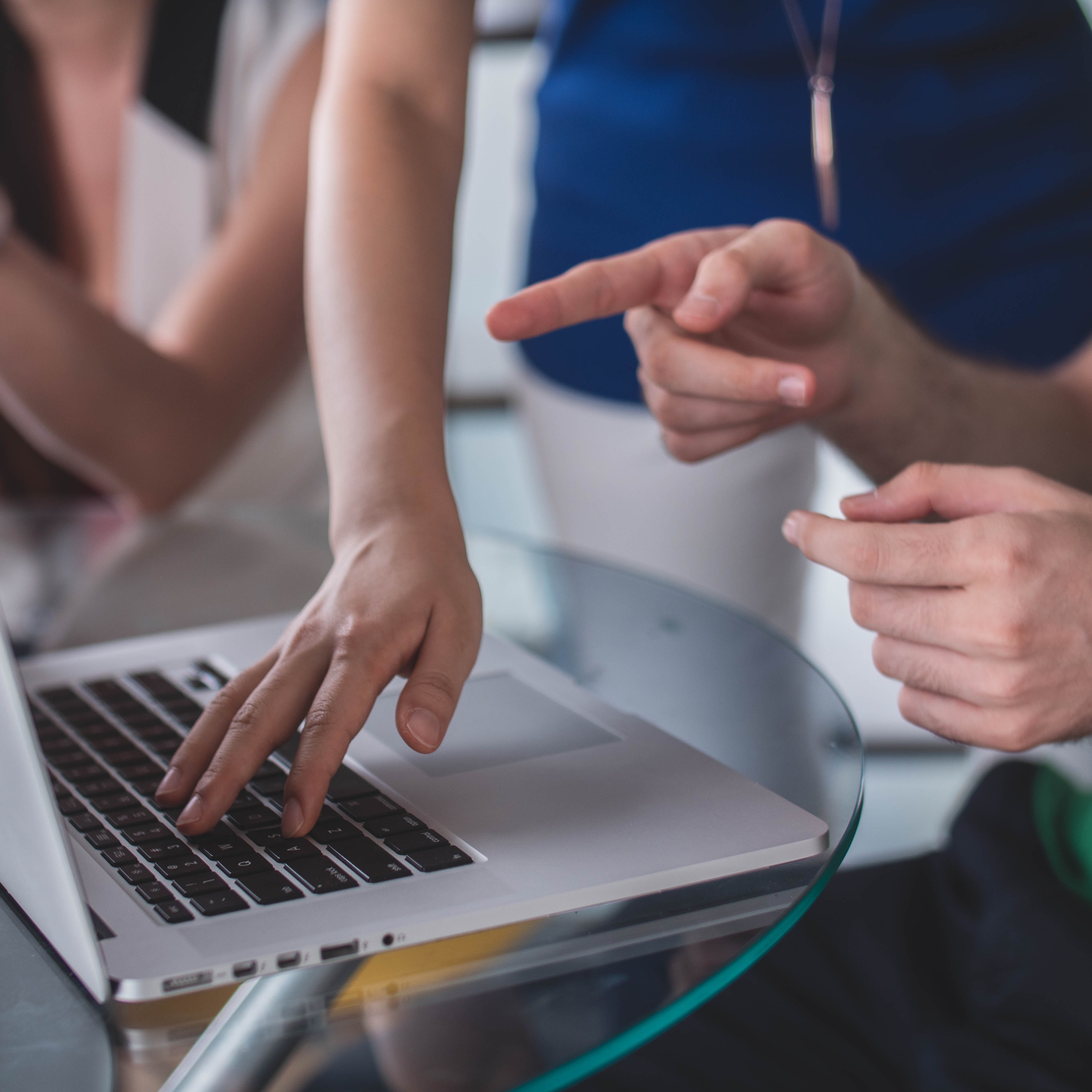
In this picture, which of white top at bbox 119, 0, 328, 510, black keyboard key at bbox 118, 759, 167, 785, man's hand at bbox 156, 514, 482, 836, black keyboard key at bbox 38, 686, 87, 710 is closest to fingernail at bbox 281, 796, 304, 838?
man's hand at bbox 156, 514, 482, 836

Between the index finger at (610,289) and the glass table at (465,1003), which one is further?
the index finger at (610,289)

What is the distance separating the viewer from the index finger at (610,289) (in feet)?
2.18

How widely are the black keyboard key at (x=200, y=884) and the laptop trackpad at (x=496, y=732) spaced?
13 cm

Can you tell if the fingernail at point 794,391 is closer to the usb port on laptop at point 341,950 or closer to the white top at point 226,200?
the usb port on laptop at point 341,950

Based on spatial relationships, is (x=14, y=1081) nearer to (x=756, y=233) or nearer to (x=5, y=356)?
(x=756, y=233)

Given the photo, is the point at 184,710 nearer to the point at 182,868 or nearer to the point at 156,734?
the point at 156,734

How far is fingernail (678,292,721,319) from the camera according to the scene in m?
0.66

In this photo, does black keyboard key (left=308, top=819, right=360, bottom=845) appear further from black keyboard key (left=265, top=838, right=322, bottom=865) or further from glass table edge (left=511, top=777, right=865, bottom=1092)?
glass table edge (left=511, top=777, right=865, bottom=1092)

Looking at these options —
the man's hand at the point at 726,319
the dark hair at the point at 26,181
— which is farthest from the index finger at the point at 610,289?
the dark hair at the point at 26,181

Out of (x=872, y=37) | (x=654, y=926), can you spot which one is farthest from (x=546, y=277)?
(x=654, y=926)

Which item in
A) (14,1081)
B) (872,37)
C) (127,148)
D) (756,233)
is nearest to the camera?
(14,1081)

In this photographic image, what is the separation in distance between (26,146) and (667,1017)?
1568mm

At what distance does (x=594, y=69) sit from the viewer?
4.07 feet

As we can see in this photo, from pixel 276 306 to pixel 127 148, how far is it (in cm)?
34
